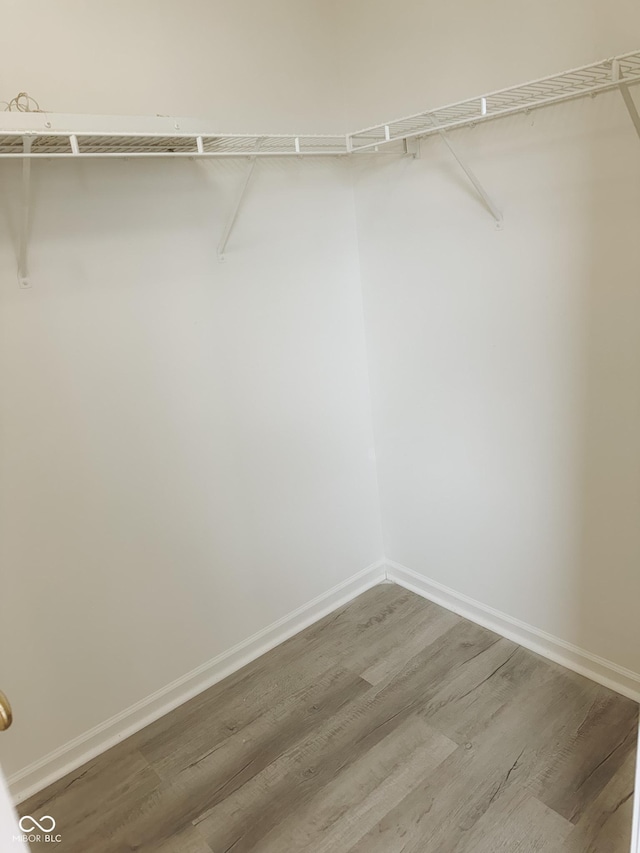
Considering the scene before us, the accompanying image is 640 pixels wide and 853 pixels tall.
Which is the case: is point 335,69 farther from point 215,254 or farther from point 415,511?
point 415,511

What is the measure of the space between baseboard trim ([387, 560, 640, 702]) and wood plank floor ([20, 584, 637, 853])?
1.6 inches

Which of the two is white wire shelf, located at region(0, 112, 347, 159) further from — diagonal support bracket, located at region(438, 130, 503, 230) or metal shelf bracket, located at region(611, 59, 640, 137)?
metal shelf bracket, located at region(611, 59, 640, 137)

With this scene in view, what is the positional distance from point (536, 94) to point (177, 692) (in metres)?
2.23

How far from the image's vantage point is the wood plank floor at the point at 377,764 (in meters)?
1.65

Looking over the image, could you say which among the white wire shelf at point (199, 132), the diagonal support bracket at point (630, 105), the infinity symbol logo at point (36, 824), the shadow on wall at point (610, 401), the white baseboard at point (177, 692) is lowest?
the infinity symbol logo at point (36, 824)

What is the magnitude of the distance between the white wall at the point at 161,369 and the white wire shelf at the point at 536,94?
47 cm

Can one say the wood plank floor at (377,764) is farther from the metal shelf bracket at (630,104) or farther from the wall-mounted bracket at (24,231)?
the metal shelf bracket at (630,104)

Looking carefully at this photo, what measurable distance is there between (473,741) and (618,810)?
1.38ft

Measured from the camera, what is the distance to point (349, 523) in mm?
2637

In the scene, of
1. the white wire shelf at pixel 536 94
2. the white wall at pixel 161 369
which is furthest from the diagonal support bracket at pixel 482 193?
the white wall at pixel 161 369

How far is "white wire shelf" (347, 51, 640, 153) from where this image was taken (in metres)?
1.38

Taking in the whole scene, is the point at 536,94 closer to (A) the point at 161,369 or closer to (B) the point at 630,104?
(B) the point at 630,104
